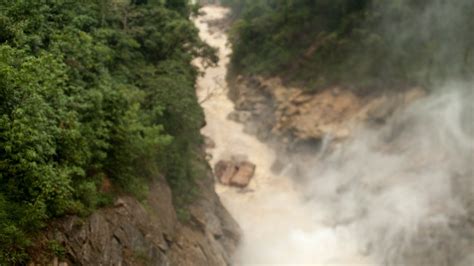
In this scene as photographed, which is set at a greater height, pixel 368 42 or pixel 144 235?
pixel 368 42

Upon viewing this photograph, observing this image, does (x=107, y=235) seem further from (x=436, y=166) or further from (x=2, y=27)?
(x=436, y=166)

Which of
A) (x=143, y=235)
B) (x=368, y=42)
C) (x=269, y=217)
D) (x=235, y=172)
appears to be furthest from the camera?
Result: (x=368, y=42)

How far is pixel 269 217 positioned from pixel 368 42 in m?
13.5

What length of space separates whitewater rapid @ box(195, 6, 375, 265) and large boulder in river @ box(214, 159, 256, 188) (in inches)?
17.9

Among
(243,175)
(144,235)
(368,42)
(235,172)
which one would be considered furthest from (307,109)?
(144,235)

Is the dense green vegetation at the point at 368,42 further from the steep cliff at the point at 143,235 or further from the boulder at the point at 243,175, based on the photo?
the steep cliff at the point at 143,235

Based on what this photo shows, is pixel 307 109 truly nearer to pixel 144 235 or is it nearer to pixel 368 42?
pixel 368 42

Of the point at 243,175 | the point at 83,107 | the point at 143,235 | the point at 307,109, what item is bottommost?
the point at 143,235

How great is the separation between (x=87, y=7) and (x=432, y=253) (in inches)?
685

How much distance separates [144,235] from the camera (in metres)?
12.5

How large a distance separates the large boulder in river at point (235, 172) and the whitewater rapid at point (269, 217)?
1.49 ft

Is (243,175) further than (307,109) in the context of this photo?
No

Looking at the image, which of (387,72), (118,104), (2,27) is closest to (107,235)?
(118,104)

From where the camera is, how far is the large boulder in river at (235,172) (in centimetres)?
2933
